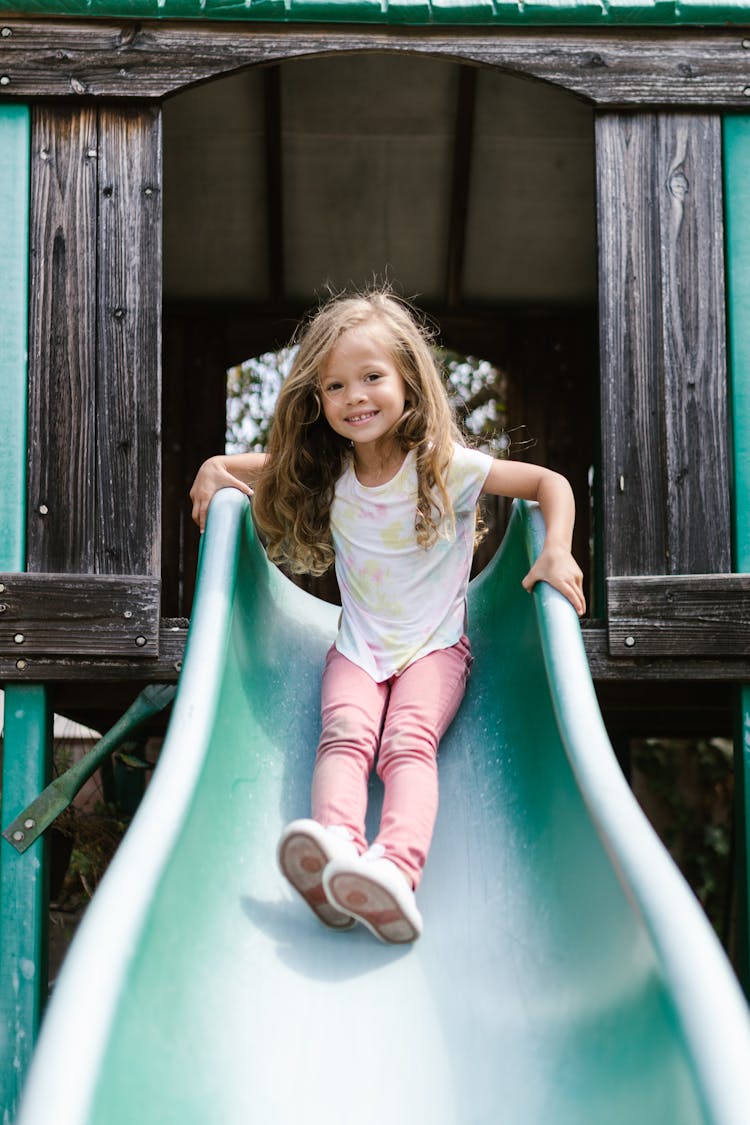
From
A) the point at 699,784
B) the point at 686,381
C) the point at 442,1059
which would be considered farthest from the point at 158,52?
the point at 699,784

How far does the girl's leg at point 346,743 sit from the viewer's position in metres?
2.38

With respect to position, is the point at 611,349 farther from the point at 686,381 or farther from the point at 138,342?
the point at 138,342

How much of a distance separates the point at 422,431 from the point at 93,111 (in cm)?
168

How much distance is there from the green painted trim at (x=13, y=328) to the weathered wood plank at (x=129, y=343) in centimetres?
23

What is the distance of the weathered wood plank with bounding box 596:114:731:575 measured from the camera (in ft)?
12.4

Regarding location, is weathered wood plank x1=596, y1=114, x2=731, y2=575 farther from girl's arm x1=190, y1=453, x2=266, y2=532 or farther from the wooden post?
the wooden post

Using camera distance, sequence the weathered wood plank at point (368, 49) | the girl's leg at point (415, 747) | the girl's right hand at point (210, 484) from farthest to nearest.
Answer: the weathered wood plank at point (368, 49) → the girl's right hand at point (210, 484) → the girl's leg at point (415, 747)

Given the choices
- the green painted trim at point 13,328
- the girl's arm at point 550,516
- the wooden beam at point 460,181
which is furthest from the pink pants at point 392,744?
Answer: the wooden beam at point 460,181

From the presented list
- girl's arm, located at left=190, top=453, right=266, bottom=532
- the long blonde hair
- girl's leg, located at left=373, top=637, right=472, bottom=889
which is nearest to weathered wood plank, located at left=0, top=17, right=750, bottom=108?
the long blonde hair

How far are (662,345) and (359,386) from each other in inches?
50.1

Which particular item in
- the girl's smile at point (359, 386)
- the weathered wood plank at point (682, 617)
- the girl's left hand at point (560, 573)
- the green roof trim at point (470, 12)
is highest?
the green roof trim at point (470, 12)

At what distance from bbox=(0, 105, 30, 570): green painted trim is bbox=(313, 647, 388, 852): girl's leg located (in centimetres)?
121

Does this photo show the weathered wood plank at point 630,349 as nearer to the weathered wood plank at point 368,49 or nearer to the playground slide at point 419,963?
the weathered wood plank at point 368,49

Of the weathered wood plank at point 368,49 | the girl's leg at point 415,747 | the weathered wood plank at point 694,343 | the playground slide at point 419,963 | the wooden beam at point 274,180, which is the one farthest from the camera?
the wooden beam at point 274,180
